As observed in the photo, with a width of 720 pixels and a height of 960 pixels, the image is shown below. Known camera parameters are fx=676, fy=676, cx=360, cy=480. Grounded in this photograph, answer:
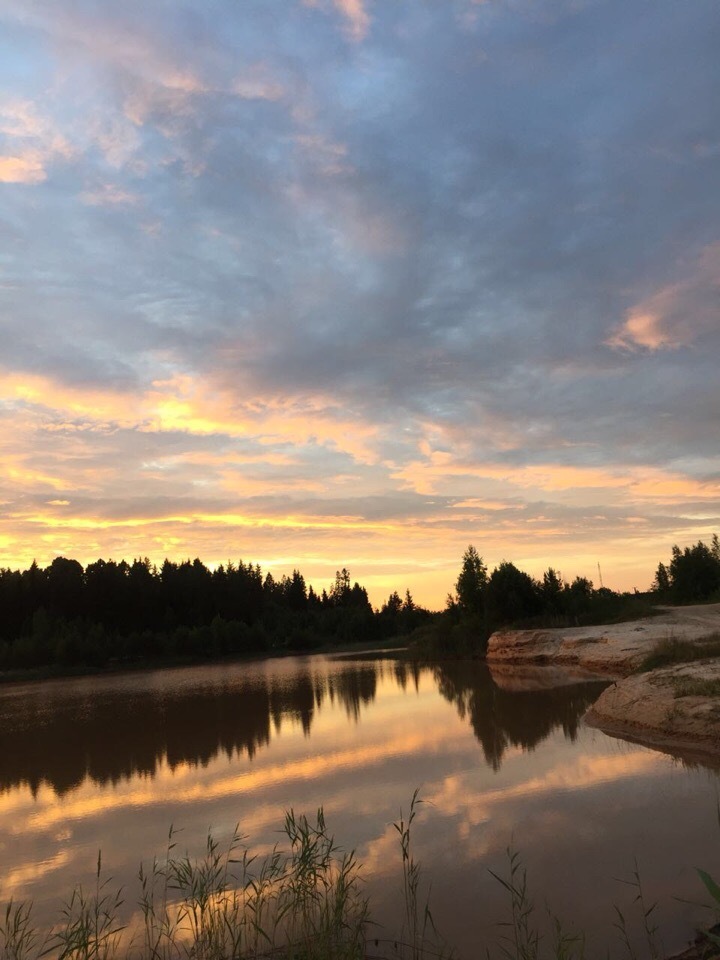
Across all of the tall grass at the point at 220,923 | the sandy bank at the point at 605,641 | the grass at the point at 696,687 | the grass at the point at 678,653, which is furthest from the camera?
the sandy bank at the point at 605,641

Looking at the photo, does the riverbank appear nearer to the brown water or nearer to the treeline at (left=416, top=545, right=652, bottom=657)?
the brown water

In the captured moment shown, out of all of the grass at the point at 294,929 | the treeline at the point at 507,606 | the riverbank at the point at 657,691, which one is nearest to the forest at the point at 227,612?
the treeline at the point at 507,606

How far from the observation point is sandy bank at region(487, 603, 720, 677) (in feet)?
90.0

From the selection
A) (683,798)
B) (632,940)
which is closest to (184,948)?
(632,940)

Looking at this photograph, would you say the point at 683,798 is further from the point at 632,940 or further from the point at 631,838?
the point at 632,940

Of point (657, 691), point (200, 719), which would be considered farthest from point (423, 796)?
point (200, 719)

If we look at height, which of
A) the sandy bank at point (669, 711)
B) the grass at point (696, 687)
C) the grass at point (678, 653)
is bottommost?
the sandy bank at point (669, 711)

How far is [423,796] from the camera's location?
463 inches

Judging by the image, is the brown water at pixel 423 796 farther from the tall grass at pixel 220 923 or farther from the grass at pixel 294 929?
the tall grass at pixel 220 923

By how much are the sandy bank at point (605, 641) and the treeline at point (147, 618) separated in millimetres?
45918

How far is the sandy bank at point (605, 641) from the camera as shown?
27.4m

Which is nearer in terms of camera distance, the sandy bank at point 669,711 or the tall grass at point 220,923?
the tall grass at point 220,923

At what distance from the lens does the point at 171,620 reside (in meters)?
87.8

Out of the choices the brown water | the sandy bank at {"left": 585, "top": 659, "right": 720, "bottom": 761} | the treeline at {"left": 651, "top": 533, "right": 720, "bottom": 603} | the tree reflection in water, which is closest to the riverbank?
the sandy bank at {"left": 585, "top": 659, "right": 720, "bottom": 761}
